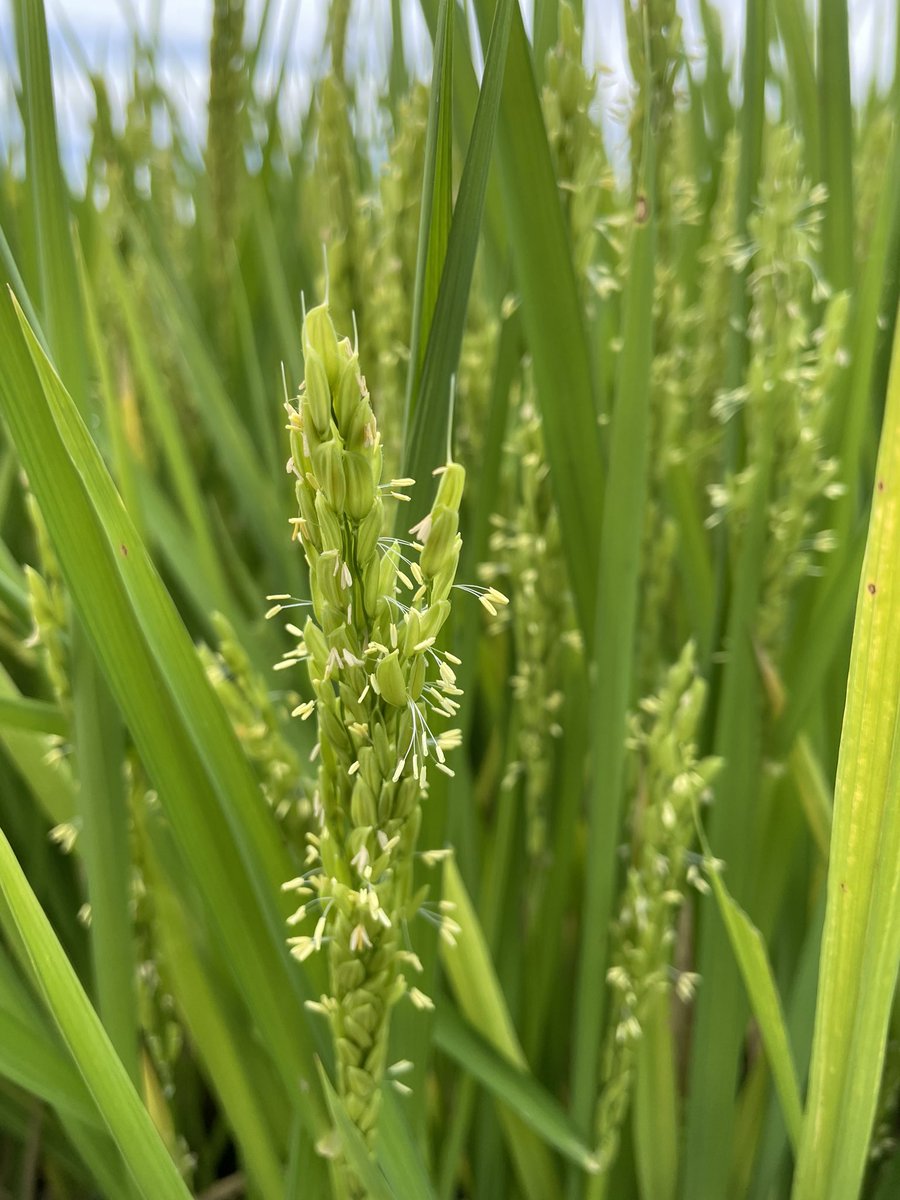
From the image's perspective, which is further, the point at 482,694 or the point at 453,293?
the point at 482,694

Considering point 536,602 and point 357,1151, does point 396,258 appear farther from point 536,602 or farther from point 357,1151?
point 357,1151

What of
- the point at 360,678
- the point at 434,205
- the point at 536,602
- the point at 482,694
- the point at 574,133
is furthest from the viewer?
the point at 482,694

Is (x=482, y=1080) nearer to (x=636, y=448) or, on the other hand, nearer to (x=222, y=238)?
(x=636, y=448)

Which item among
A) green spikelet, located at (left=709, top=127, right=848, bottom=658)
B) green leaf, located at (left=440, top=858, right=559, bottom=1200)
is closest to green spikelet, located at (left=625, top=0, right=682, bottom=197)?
green spikelet, located at (left=709, top=127, right=848, bottom=658)

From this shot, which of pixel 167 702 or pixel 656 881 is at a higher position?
pixel 167 702

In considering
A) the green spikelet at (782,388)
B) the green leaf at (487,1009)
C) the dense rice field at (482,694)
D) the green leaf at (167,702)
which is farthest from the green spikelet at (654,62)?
the green leaf at (487,1009)

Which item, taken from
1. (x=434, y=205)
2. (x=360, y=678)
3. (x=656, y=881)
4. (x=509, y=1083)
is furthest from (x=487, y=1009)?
(x=434, y=205)

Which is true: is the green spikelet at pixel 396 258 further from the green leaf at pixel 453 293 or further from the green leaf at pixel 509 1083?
the green leaf at pixel 509 1083

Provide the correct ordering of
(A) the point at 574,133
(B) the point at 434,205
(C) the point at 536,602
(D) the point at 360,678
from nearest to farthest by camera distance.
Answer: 1. (D) the point at 360,678
2. (B) the point at 434,205
3. (A) the point at 574,133
4. (C) the point at 536,602
